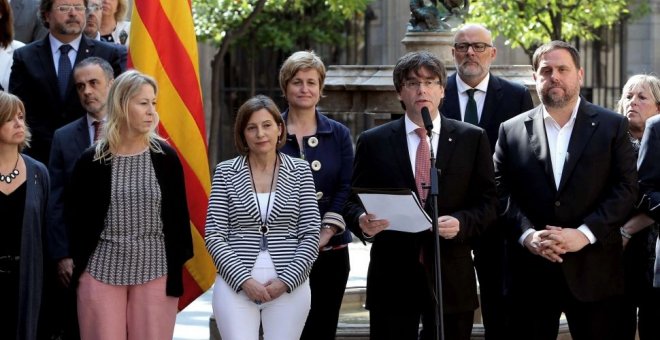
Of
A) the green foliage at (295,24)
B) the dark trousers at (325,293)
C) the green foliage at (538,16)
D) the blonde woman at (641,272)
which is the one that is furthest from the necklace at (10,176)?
the green foliage at (295,24)

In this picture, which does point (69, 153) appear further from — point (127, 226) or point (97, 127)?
point (127, 226)

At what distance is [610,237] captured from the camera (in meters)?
8.07

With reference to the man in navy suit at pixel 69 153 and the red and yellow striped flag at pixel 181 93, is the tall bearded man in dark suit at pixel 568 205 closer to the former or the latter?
the red and yellow striped flag at pixel 181 93

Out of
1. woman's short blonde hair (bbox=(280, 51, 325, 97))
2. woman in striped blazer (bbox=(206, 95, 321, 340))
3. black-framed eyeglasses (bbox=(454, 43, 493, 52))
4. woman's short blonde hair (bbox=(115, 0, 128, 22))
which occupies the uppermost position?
woman's short blonde hair (bbox=(115, 0, 128, 22))

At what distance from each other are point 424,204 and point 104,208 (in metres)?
1.83

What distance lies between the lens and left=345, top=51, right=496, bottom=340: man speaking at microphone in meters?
7.91

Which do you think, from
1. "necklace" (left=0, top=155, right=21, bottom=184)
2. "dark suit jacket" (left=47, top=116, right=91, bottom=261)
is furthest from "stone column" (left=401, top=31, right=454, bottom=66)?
"necklace" (left=0, top=155, right=21, bottom=184)

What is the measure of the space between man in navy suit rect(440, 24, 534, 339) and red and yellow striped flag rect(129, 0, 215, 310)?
166 centimetres

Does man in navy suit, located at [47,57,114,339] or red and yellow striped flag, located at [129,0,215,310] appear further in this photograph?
red and yellow striped flag, located at [129,0,215,310]

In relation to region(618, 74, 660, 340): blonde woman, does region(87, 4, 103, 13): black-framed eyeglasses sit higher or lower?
higher

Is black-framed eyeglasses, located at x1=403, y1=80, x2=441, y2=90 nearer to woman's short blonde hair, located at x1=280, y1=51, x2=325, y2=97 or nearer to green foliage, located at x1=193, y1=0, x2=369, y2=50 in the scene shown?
woman's short blonde hair, located at x1=280, y1=51, x2=325, y2=97

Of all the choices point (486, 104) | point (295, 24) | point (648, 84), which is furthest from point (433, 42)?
point (295, 24)

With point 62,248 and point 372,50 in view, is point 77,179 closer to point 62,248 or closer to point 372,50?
point 62,248

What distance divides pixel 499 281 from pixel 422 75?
158 cm
